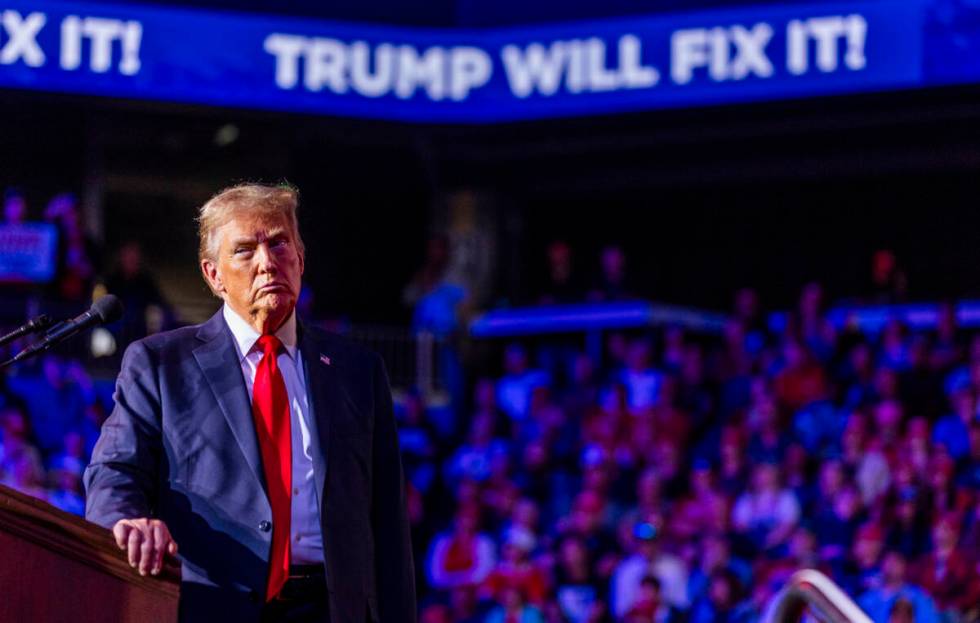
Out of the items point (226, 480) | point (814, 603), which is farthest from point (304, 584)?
point (814, 603)

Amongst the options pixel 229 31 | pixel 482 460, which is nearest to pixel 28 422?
pixel 482 460

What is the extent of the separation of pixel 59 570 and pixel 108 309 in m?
0.61

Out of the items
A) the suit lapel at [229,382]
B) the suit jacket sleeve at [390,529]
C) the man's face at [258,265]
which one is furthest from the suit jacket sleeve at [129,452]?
the suit jacket sleeve at [390,529]

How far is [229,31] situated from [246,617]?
11259mm

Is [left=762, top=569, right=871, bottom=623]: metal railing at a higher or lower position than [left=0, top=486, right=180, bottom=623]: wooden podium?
lower

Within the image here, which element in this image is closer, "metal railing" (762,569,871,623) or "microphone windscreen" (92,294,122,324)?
"metal railing" (762,569,871,623)

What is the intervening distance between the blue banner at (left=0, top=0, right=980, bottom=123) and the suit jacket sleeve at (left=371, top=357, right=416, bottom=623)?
9940 millimetres

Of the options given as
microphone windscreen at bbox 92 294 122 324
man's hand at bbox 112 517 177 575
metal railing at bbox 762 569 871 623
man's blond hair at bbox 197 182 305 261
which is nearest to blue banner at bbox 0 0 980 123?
metal railing at bbox 762 569 871 623

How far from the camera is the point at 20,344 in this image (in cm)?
1154

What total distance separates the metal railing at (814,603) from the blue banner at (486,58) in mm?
9832

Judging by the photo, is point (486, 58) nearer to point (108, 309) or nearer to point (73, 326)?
point (108, 309)

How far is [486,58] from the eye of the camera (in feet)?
Result: 47.2

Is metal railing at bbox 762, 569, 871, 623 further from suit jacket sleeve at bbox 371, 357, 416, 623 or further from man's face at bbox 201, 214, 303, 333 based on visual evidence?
man's face at bbox 201, 214, 303, 333

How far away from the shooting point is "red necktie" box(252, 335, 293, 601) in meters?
3.35
